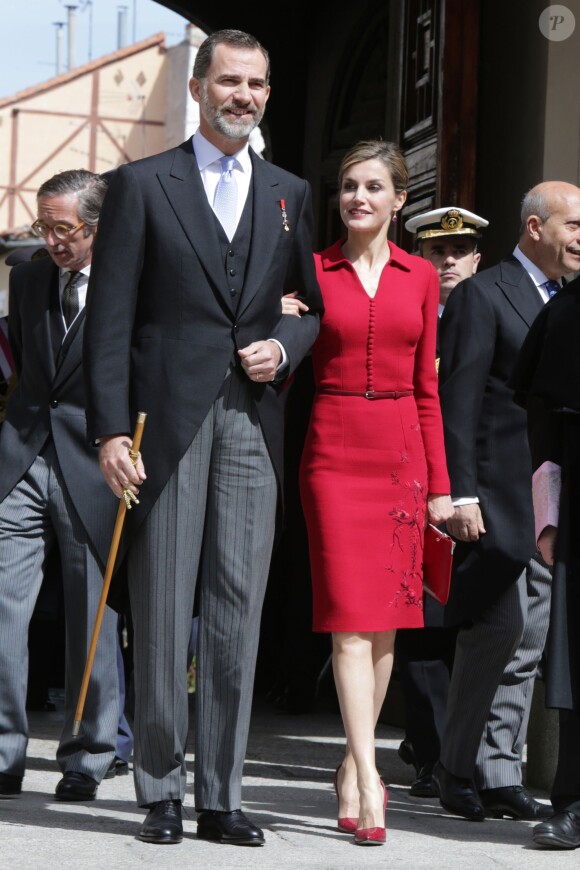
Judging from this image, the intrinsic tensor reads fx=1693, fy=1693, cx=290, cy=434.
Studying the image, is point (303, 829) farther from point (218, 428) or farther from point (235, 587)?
point (218, 428)

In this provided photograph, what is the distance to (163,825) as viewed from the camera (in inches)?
170

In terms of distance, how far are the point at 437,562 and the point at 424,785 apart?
1035 mm

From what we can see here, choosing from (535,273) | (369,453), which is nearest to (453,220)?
(535,273)

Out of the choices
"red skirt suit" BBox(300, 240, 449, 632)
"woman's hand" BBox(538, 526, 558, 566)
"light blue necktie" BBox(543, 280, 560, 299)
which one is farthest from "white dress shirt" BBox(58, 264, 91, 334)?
"woman's hand" BBox(538, 526, 558, 566)

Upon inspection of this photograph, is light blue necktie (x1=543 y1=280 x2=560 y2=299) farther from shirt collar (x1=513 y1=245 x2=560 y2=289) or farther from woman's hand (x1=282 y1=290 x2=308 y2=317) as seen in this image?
woman's hand (x1=282 y1=290 x2=308 y2=317)

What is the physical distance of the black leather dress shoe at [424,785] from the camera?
18.2 ft

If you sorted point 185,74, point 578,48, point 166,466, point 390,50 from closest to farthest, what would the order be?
point 166,466 → point 578,48 → point 390,50 → point 185,74

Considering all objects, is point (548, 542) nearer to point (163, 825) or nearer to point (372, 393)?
point (372, 393)

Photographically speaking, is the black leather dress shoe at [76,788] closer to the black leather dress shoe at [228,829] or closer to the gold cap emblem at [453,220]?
the black leather dress shoe at [228,829]

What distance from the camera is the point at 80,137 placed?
47.1m

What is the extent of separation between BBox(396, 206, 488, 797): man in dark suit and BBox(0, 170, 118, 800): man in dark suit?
1.02 m

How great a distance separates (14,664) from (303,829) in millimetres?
1149

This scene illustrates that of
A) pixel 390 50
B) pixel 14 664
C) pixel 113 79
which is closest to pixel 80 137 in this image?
pixel 113 79

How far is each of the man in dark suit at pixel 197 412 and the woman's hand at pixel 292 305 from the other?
0.10 m
